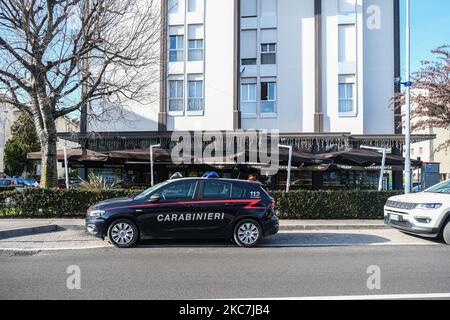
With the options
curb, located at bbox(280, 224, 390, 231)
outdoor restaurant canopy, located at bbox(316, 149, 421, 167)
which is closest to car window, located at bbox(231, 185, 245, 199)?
curb, located at bbox(280, 224, 390, 231)

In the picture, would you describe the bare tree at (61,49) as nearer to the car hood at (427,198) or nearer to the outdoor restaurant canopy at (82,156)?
the outdoor restaurant canopy at (82,156)

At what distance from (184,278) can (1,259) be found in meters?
4.07

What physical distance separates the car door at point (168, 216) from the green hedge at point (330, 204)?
196 inches

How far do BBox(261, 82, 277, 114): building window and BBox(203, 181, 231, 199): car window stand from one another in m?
13.3

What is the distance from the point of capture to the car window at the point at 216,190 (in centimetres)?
852

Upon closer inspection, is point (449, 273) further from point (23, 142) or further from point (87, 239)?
point (23, 142)

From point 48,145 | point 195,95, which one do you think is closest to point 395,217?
point 48,145

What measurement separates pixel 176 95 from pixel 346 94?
971 cm

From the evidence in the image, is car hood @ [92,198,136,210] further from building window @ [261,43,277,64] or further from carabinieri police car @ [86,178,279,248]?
building window @ [261,43,277,64]

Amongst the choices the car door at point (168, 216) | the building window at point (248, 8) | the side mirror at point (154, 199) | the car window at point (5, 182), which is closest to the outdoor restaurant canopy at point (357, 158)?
the car door at point (168, 216)

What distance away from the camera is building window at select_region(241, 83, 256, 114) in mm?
21453

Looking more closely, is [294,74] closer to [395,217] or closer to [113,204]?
[395,217]
